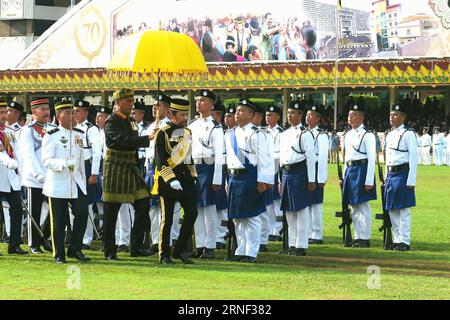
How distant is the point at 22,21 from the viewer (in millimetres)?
79000

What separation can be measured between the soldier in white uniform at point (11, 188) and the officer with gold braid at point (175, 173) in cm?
195

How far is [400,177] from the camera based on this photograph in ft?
48.7

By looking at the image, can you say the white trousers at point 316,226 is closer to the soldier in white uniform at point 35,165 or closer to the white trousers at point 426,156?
the soldier in white uniform at point 35,165

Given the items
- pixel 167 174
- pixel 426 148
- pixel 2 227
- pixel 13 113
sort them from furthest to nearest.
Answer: pixel 426 148 → pixel 2 227 → pixel 13 113 → pixel 167 174

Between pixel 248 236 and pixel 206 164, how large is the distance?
133 centimetres

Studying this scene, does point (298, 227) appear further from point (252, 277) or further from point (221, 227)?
point (252, 277)

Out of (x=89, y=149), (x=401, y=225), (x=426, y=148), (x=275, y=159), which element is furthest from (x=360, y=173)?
(x=426, y=148)

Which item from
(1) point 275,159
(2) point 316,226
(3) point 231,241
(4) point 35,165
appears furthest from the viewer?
(1) point 275,159

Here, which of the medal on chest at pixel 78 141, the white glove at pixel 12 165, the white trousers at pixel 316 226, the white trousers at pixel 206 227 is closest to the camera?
the medal on chest at pixel 78 141

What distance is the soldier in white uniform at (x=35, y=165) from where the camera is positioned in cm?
1346

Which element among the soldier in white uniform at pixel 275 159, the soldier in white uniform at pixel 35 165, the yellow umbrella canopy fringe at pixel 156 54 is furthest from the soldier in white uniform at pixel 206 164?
the soldier in white uniform at pixel 275 159

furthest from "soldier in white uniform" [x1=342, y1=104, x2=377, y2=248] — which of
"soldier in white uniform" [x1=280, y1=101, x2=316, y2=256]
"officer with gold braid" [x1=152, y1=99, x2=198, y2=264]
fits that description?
"officer with gold braid" [x1=152, y1=99, x2=198, y2=264]

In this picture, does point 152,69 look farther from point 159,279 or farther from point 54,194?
point 159,279

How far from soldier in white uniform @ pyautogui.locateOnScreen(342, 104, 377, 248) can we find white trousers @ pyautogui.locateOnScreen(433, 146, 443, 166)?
2908 centimetres
